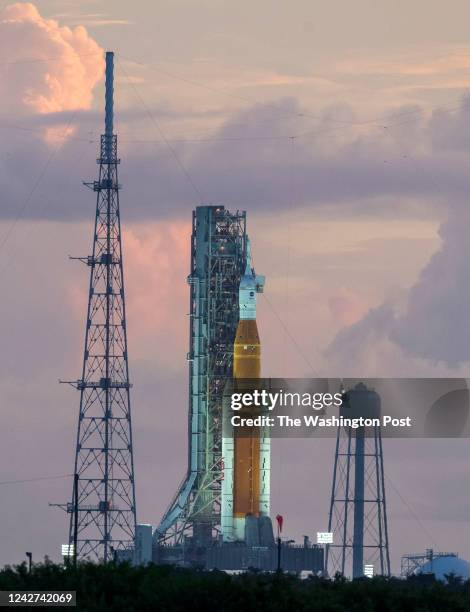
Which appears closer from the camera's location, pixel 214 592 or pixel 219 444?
pixel 214 592

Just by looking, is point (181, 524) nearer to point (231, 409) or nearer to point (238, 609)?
point (231, 409)

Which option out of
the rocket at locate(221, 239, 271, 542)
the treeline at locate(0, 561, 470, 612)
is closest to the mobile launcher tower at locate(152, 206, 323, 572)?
the rocket at locate(221, 239, 271, 542)

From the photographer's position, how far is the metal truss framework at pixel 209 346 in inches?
7638

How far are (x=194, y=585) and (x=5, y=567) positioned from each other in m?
12.9

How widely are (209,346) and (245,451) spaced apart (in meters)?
8.34

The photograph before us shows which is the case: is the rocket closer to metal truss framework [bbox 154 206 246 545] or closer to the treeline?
metal truss framework [bbox 154 206 246 545]

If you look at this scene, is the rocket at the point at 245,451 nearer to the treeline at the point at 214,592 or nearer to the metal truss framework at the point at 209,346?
the metal truss framework at the point at 209,346

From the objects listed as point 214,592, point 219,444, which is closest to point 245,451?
point 219,444

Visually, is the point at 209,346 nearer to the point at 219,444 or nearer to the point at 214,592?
the point at 219,444

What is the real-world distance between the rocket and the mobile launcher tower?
7 centimetres

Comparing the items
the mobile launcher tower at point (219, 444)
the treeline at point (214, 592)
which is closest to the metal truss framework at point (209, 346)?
the mobile launcher tower at point (219, 444)

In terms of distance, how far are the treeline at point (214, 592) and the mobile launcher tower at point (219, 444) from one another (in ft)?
228

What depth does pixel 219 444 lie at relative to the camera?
19438 centimetres

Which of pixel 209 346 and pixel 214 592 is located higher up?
pixel 209 346
